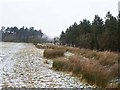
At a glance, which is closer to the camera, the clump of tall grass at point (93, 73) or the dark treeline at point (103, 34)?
the clump of tall grass at point (93, 73)

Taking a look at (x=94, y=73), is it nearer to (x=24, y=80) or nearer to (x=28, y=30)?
(x=24, y=80)

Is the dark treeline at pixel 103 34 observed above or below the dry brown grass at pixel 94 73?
above

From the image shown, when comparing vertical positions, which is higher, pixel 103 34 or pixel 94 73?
pixel 103 34

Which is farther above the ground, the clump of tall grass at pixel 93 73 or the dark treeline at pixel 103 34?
the dark treeline at pixel 103 34

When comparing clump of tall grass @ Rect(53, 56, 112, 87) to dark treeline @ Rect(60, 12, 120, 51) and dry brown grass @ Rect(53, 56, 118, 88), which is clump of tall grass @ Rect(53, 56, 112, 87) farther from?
dark treeline @ Rect(60, 12, 120, 51)

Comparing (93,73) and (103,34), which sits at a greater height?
(103,34)

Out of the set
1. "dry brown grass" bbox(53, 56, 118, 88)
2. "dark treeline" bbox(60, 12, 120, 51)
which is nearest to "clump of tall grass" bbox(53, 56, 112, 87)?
"dry brown grass" bbox(53, 56, 118, 88)

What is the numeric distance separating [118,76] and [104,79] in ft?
4.53

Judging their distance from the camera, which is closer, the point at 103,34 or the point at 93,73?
the point at 93,73

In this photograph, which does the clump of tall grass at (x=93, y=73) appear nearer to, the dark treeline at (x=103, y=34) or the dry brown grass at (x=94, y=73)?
the dry brown grass at (x=94, y=73)

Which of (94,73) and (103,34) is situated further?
(103,34)

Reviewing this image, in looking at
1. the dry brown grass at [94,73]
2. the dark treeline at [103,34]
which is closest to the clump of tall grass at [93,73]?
the dry brown grass at [94,73]

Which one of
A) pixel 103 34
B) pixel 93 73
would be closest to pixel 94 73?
pixel 93 73

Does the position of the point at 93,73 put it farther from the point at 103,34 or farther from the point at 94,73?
the point at 103,34
